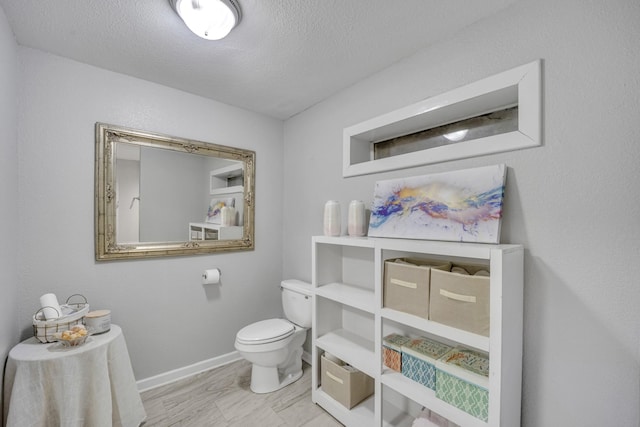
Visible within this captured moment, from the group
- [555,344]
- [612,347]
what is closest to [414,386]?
[555,344]

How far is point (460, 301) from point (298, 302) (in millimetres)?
1366

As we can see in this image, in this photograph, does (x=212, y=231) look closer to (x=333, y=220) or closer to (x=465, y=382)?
(x=333, y=220)

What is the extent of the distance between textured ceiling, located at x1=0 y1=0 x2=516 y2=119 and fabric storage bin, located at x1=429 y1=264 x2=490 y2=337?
4.29ft

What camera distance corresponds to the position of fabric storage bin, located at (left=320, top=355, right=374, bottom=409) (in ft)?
5.60

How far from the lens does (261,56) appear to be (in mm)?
1729

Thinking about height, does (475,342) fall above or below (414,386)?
above

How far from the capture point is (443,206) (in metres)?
1.46

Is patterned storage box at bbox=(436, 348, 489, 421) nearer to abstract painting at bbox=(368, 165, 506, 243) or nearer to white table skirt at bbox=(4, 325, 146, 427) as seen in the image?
abstract painting at bbox=(368, 165, 506, 243)

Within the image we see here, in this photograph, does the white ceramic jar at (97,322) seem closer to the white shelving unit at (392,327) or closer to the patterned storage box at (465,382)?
the white shelving unit at (392,327)

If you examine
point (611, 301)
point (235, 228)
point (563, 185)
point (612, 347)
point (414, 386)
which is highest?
point (563, 185)

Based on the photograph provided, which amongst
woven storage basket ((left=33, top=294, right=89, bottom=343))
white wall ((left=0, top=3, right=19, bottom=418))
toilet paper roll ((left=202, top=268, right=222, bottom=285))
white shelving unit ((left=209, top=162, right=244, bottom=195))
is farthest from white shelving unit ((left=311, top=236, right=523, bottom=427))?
white wall ((left=0, top=3, right=19, bottom=418))

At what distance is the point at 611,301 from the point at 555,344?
282 mm

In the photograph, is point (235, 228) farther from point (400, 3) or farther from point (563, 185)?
point (563, 185)

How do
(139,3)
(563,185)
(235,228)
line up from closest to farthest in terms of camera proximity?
(563,185) < (139,3) < (235,228)
